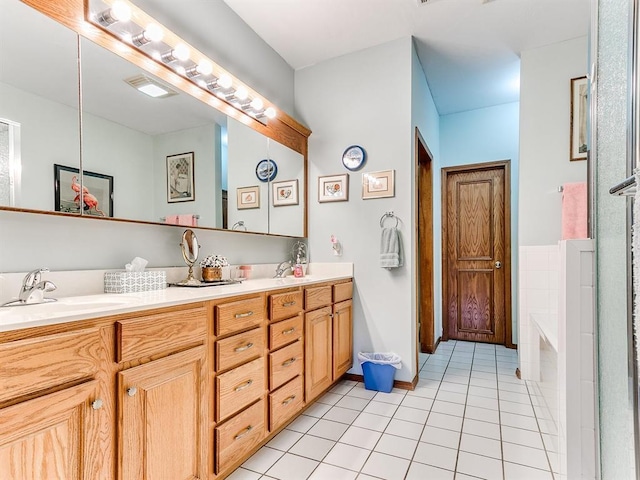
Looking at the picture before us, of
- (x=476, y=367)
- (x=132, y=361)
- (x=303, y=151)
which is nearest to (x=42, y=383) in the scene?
(x=132, y=361)

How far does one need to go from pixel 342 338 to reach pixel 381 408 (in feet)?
1.91

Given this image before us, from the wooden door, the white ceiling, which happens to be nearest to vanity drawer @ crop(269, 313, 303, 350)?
the white ceiling

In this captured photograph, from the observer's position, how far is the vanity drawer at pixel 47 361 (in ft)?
2.82

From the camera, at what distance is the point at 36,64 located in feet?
4.63

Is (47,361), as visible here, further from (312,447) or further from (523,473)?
(523,473)

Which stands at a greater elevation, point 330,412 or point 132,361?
point 132,361

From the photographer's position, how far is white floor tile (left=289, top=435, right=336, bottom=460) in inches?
71.2

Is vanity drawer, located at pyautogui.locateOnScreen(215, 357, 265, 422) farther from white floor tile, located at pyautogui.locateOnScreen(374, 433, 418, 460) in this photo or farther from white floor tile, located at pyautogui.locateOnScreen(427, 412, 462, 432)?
white floor tile, located at pyautogui.locateOnScreen(427, 412, 462, 432)

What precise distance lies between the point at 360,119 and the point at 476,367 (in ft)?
8.33

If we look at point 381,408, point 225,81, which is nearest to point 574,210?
point 381,408

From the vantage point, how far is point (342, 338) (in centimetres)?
274

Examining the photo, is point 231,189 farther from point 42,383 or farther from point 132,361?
point 42,383

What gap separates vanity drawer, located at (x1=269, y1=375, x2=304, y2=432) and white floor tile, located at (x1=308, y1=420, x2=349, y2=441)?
155mm

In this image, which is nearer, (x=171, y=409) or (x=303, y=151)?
(x=171, y=409)
